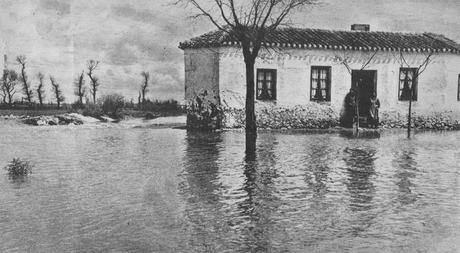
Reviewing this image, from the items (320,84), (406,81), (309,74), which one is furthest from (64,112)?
(406,81)

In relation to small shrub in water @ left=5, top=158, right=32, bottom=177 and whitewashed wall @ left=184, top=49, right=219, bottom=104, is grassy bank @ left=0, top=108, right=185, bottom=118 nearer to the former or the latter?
whitewashed wall @ left=184, top=49, right=219, bottom=104

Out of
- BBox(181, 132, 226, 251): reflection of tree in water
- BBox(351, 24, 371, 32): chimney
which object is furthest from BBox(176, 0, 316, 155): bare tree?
BBox(351, 24, 371, 32): chimney

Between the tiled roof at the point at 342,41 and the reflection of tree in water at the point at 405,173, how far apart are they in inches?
324

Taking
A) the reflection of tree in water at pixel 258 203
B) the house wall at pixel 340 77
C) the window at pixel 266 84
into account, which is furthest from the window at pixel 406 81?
the reflection of tree in water at pixel 258 203

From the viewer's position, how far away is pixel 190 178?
863 centimetres

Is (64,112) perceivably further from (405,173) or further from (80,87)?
(405,173)

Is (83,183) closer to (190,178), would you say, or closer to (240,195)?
(190,178)

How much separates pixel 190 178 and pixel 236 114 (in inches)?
438

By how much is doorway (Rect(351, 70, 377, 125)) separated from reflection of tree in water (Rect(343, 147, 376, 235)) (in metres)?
8.63

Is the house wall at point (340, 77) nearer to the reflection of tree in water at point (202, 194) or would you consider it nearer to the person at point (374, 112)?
the person at point (374, 112)

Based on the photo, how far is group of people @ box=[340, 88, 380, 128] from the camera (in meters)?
20.7

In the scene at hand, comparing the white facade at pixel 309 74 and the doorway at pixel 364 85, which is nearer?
the white facade at pixel 309 74

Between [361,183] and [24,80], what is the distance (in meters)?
15.0

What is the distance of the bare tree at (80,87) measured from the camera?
77.0ft
